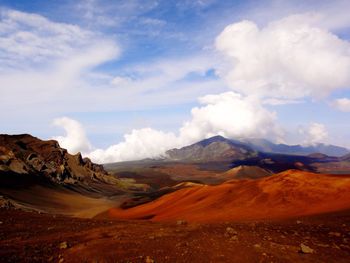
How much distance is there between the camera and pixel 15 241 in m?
16.6

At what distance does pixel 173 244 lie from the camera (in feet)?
49.2

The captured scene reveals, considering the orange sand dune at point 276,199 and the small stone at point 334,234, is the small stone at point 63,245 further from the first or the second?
the orange sand dune at point 276,199

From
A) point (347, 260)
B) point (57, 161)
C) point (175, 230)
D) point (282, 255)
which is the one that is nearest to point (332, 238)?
point (347, 260)

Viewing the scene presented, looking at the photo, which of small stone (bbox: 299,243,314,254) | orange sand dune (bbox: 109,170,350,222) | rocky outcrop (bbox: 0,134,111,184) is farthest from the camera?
rocky outcrop (bbox: 0,134,111,184)

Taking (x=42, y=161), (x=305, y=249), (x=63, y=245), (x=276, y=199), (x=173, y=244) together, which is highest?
(x=42, y=161)

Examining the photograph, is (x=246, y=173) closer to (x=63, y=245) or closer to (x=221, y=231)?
(x=221, y=231)

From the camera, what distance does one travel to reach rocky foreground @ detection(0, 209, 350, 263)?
13.4m

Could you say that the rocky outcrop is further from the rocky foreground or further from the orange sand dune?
the rocky foreground

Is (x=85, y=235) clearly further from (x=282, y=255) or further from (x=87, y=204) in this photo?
(x=87, y=204)

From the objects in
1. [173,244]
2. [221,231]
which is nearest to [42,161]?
[221,231]

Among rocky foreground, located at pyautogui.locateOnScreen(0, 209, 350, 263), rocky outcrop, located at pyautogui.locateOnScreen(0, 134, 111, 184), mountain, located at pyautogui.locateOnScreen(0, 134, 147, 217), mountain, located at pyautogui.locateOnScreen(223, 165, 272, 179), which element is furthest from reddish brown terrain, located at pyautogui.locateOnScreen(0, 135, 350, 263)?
mountain, located at pyautogui.locateOnScreen(223, 165, 272, 179)

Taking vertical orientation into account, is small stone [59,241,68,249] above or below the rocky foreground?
above

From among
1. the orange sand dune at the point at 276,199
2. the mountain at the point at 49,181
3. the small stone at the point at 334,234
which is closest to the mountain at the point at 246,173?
the mountain at the point at 49,181

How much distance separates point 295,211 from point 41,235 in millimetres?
22475
